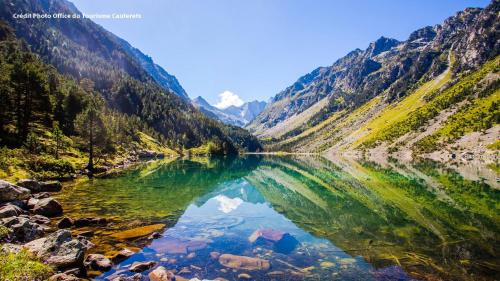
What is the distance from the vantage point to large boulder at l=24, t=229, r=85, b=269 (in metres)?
17.9

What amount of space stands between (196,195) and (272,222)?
20.4 m

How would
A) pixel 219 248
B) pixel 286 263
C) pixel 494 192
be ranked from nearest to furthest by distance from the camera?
pixel 286 263, pixel 219 248, pixel 494 192

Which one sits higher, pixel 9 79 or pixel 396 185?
pixel 9 79

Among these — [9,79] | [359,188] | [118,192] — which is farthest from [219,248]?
[9,79]

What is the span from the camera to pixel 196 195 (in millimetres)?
52156

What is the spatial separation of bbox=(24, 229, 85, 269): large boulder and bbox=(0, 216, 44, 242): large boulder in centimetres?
278

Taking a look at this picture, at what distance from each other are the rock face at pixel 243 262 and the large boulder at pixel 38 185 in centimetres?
3322

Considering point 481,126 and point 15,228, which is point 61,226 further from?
point 481,126

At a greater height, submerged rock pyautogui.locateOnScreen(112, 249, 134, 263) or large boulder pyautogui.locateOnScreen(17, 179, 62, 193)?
large boulder pyautogui.locateOnScreen(17, 179, 62, 193)

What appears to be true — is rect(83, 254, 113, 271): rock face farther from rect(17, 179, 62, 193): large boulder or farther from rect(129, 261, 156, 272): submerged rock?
rect(17, 179, 62, 193): large boulder

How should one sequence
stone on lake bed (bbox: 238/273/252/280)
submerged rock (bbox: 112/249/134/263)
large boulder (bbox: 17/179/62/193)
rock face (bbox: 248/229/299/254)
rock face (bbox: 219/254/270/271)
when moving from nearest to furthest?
1. stone on lake bed (bbox: 238/273/252/280)
2. rock face (bbox: 219/254/270/271)
3. submerged rock (bbox: 112/249/134/263)
4. rock face (bbox: 248/229/299/254)
5. large boulder (bbox: 17/179/62/193)

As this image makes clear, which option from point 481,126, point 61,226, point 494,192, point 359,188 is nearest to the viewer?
point 61,226

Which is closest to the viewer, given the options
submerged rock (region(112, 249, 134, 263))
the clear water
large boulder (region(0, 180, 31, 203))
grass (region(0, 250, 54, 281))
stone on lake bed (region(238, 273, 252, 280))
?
grass (region(0, 250, 54, 281))

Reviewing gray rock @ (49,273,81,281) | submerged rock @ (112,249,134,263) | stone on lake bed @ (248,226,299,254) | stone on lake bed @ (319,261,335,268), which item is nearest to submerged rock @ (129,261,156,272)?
submerged rock @ (112,249,134,263)
